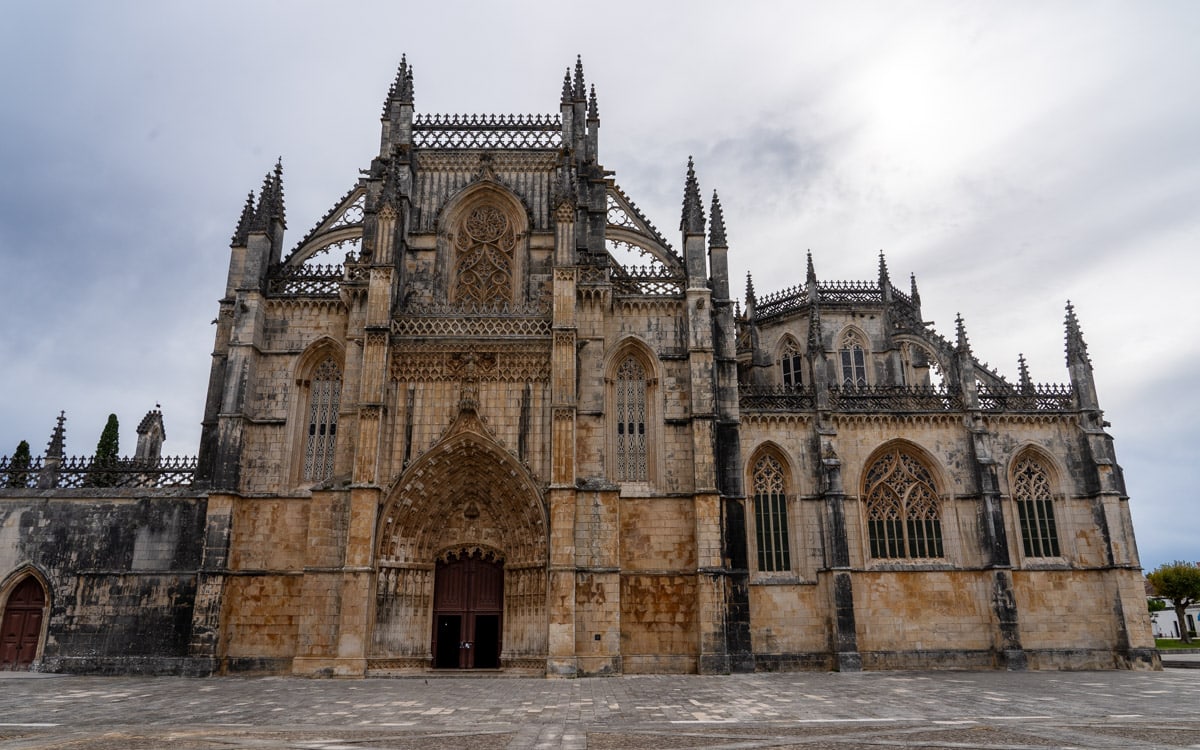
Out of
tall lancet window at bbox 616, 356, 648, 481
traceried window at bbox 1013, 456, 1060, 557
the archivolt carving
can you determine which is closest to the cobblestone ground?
the archivolt carving

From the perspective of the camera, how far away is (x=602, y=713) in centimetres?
1383

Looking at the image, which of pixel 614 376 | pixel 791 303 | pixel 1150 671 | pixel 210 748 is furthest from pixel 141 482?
pixel 1150 671

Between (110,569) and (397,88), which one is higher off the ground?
(397,88)

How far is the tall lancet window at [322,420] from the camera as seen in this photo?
26.0m

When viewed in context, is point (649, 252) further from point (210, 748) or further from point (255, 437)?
point (210, 748)

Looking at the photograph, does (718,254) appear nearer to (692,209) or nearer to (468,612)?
(692,209)

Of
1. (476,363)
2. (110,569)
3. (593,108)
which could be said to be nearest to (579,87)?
(593,108)

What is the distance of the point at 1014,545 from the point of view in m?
27.2

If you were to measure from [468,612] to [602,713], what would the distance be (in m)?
11.9

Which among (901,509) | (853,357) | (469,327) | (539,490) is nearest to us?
(539,490)

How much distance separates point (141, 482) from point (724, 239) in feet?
73.7

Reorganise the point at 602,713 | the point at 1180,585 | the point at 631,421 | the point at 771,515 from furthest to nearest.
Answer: the point at 1180,585 → the point at 771,515 → the point at 631,421 → the point at 602,713

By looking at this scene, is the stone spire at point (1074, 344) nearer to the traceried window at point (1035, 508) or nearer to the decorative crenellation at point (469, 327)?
the traceried window at point (1035, 508)

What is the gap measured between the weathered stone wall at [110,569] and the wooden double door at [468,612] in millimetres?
7288
